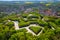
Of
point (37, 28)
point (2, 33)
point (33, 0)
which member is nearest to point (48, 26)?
point (37, 28)

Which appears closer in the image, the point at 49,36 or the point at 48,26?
the point at 49,36

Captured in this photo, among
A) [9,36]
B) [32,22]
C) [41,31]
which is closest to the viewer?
[9,36]

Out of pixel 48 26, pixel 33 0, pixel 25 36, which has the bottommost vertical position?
pixel 33 0

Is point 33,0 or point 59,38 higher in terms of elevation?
point 59,38

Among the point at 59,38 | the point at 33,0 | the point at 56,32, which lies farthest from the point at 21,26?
the point at 33,0

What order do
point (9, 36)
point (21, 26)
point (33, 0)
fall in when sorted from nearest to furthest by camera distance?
1. point (9, 36)
2. point (21, 26)
3. point (33, 0)

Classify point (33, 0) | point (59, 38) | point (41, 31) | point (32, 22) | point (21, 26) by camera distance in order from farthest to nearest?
1. point (33, 0)
2. point (32, 22)
3. point (21, 26)
4. point (41, 31)
5. point (59, 38)

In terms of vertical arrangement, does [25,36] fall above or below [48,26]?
above

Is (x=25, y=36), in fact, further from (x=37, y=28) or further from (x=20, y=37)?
(x=37, y=28)

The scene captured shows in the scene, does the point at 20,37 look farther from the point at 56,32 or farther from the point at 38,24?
the point at 38,24
